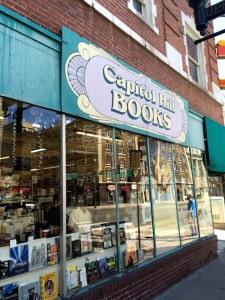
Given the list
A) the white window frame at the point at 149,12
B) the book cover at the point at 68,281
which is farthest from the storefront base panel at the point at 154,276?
the white window frame at the point at 149,12

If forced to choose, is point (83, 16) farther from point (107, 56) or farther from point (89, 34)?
point (107, 56)

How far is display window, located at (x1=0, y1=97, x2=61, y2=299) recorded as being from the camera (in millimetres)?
3270

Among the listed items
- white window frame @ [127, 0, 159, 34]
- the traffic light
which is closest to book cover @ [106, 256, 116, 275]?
the traffic light

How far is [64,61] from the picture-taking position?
3.83 metres

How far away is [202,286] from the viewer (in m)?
5.30

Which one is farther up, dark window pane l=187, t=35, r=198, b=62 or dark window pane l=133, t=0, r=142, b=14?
dark window pane l=187, t=35, r=198, b=62

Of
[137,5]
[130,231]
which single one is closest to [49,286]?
[130,231]

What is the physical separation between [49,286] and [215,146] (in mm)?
6863

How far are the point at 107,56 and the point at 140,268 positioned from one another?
378 cm

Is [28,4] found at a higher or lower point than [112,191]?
higher

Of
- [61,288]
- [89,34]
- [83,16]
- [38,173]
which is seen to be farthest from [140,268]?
[83,16]

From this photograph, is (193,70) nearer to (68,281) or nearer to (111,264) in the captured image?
(111,264)

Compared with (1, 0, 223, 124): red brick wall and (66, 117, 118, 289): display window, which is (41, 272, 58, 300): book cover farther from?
(1, 0, 223, 124): red brick wall

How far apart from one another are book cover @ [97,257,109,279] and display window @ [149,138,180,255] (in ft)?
4.87
